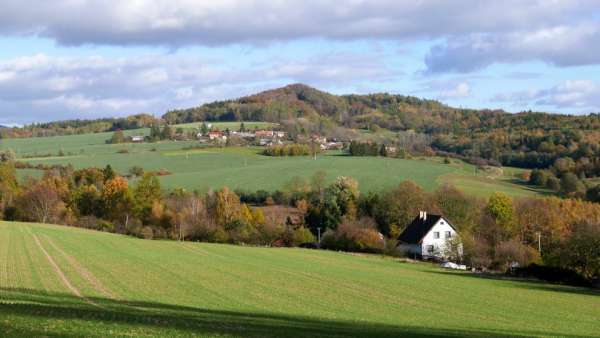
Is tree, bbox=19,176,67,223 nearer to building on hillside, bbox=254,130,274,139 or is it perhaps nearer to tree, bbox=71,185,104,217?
tree, bbox=71,185,104,217

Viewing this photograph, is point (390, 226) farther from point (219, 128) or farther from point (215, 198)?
point (219, 128)

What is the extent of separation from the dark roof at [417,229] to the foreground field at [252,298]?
63.3 ft

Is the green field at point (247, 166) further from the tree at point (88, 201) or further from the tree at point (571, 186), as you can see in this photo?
the tree at point (88, 201)

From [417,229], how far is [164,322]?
2772 inches

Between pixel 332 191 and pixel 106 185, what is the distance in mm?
34129

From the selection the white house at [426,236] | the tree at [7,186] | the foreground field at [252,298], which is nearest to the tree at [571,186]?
the white house at [426,236]

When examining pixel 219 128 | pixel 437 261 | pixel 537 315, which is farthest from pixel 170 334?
pixel 219 128

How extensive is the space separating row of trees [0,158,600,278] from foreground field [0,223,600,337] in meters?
23.1

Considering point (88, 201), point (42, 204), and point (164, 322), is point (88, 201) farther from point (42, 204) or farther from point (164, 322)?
point (164, 322)

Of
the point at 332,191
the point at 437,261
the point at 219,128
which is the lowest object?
the point at 437,261

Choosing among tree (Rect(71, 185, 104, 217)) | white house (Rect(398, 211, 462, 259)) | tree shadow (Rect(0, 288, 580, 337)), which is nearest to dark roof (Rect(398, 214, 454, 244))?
white house (Rect(398, 211, 462, 259))

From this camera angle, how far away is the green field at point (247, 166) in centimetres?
11956

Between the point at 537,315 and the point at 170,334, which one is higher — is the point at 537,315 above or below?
below

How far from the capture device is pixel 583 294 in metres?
52.2
